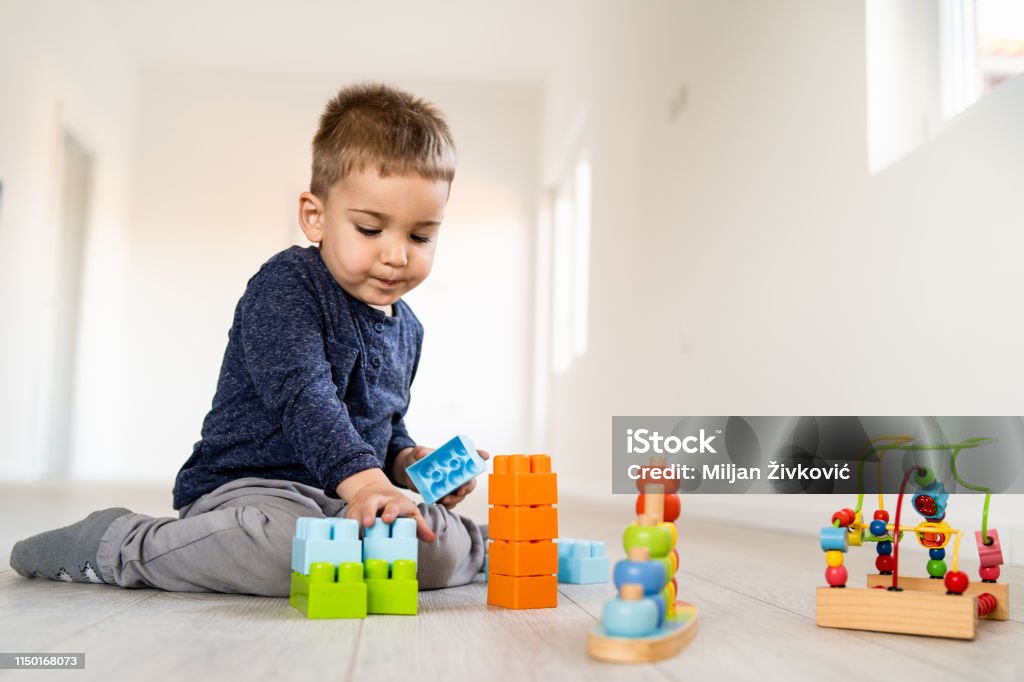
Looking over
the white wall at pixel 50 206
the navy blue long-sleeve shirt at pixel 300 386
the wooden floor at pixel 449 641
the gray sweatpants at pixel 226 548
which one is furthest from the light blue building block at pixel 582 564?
the white wall at pixel 50 206

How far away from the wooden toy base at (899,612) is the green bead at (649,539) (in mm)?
257

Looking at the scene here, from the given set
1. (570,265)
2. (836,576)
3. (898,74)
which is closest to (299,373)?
(836,576)

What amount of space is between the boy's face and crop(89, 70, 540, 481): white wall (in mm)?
5655

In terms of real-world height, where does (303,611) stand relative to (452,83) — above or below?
below

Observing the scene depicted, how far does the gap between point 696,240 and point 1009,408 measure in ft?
5.64

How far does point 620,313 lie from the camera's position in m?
4.39

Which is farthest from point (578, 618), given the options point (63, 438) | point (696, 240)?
→ point (63, 438)

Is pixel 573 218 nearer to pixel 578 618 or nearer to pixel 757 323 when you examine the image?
pixel 757 323

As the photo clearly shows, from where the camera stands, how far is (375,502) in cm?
96

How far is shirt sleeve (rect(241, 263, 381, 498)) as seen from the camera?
1.06 meters

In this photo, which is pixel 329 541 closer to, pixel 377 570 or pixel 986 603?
pixel 377 570

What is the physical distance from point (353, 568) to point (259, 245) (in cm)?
630

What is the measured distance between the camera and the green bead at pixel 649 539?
747 millimetres

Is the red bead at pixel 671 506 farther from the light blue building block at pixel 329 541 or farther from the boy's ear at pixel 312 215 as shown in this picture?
the boy's ear at pixel 312 215
